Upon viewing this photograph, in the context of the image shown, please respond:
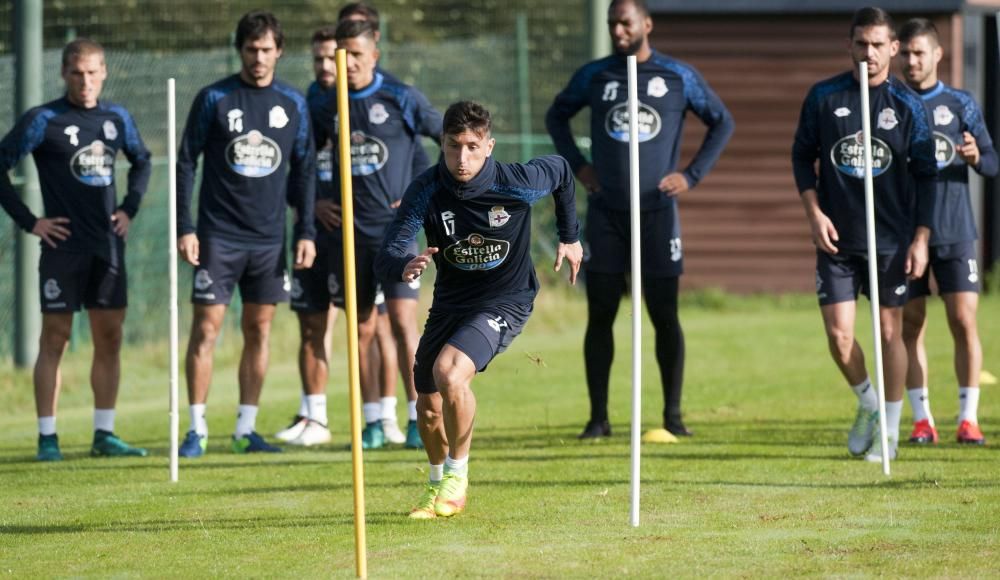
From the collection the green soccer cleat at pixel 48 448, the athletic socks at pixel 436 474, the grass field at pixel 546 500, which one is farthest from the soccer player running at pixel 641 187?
the green soccer cleat at pixel 48 448

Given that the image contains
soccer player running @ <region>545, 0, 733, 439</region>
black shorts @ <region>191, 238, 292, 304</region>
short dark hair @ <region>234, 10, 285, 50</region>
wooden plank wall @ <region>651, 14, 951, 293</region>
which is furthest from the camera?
wooden plank wall @ <region>651, 14, 951, 293</region>

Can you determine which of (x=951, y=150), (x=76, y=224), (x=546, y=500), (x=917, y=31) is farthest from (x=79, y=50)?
(x=951, y=150)

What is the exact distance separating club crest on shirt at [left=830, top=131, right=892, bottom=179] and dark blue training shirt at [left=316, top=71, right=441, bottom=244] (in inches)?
97.3

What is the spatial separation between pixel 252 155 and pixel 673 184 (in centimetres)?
253

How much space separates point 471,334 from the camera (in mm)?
7133

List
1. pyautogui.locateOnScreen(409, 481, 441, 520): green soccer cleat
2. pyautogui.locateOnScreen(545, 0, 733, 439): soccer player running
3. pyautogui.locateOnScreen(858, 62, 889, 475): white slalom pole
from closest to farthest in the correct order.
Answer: pyautogui.locateOnScreen(409, 481, 441, 520): green soccer cleat → pyautogui.locateOnScreen(858, 62, 889, 475): white slalom pole → pyautogui.locateOnScreen(545, 0, 733, 439): soccer player running

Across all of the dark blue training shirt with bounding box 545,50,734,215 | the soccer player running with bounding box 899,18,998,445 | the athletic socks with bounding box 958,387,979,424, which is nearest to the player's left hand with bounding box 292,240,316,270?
the dark blue training shirt with bounding box 545,50,734,215

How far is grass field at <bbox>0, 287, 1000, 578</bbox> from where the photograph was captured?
629 cm

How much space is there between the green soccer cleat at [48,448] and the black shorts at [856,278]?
457 cm

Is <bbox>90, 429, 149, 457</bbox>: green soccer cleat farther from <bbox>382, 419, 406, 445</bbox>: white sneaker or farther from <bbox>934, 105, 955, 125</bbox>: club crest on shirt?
<bbox>934, 105, 955, 125</bbox>: club crest on shirt

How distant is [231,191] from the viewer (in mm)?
9414

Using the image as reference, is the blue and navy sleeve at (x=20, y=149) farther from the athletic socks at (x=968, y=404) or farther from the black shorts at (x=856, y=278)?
the athletic socks at (x=968, y=404)

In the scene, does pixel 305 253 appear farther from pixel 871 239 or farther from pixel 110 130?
pixel 871 239

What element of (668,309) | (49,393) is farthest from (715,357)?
(49,393)
